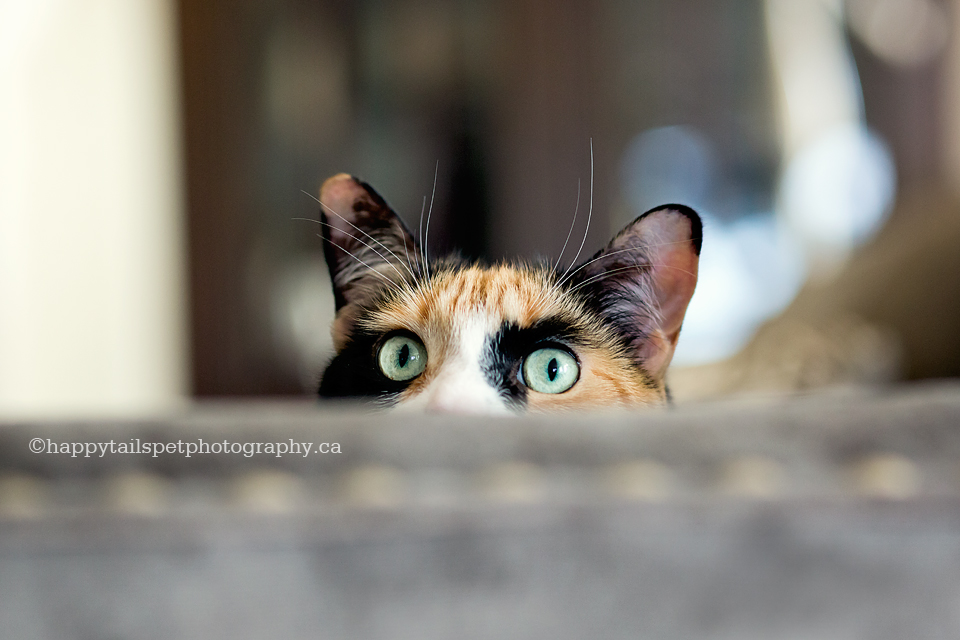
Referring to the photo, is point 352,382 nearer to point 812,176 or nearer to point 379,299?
point 379,299

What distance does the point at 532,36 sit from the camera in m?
2.09

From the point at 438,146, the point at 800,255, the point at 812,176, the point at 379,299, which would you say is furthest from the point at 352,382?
the point at 812,176

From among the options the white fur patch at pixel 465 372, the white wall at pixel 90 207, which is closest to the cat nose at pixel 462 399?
the white fur patch at pixel 465 372

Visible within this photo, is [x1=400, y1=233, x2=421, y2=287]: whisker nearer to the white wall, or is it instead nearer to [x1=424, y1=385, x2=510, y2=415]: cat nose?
[x1=424, y1=385, x2=510, y2=415]: cat nose

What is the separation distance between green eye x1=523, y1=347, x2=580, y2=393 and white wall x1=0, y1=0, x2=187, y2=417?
0.67 m

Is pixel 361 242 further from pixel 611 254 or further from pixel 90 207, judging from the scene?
pixel 90 207

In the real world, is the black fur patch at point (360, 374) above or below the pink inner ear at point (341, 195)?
below

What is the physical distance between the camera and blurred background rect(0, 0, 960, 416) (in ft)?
1.15

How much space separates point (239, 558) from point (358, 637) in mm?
69

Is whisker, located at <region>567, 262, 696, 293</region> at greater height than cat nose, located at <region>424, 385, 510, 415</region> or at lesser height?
greater

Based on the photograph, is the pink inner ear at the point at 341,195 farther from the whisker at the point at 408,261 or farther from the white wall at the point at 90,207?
the white wall at the point at 90,207

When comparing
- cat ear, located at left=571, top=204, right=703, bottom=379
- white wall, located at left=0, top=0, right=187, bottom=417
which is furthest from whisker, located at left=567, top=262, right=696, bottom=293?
white wall, located at left=0, top=0, right=187, bottom=417

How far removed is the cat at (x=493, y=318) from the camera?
0.22 m

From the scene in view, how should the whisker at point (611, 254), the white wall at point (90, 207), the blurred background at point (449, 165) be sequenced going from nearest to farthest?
the whisker at point (611, 254), the blurred background at point (449, 165), the white wall at point (90, 207)
